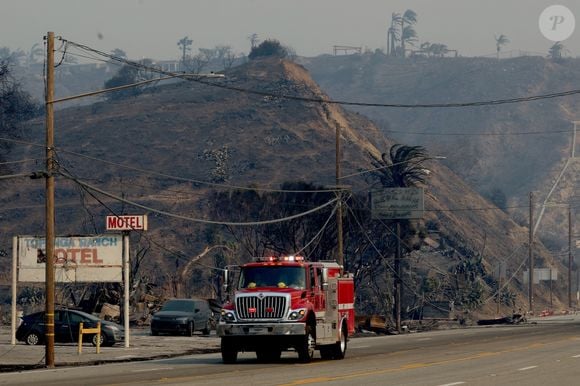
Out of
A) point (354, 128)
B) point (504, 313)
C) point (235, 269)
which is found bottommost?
point (504, 313)

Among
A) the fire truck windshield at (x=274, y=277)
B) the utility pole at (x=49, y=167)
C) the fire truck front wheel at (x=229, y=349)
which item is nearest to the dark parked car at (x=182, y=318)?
the utility pole at (x=49, y=167)

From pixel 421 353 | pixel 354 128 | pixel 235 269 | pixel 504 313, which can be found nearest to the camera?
pixel 235 269

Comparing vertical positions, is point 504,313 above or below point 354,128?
below

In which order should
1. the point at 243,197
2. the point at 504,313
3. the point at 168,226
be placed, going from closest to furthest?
1. the point at 243,197
2. the point at 504,313
3. the point at 168,226

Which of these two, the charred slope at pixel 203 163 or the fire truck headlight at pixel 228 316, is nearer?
the fire truck headlight at pixel 228 316

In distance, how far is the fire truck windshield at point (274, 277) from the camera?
34.9 metres

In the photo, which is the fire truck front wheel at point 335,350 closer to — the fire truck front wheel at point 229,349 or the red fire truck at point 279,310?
the red fire truck at point 279,310

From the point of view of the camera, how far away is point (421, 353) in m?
40.8

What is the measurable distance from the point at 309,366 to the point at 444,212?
135480mm

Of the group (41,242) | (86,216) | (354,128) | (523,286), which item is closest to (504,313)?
(523,286)

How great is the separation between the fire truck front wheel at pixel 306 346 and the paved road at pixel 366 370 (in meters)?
0.32

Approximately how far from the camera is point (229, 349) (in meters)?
35.0

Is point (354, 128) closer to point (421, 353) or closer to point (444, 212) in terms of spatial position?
point (444, 212)

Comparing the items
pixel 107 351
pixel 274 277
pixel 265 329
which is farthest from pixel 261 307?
pixel 107 351
